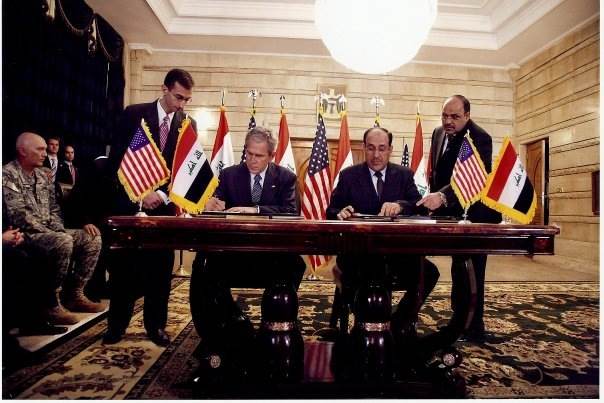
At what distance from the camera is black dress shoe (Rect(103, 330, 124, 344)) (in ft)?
8.73

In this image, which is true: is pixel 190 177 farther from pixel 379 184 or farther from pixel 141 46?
pixel 141 46

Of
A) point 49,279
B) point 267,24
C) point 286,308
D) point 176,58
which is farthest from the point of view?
point 176,58

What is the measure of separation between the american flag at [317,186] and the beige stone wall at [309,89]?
3.25 metres

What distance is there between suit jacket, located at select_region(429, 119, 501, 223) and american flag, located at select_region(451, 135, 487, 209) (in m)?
0.39

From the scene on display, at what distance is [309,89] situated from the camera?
28.3 feet

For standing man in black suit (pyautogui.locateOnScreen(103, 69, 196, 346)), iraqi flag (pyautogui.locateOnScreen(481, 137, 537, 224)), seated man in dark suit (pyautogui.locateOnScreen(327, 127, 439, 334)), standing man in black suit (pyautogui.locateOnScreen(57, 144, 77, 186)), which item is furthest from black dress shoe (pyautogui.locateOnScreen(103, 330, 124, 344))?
standing man in black suit (pyautogui.locateOnScreen(57, 144, 77, 186))

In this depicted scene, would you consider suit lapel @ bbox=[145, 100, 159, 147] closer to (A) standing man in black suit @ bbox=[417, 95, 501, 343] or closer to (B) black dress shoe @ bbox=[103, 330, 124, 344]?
(B) black dress shoe @ bbox=[103, 330, 124, 344]

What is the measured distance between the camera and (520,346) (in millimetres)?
2723

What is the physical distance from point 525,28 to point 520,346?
6.17 m

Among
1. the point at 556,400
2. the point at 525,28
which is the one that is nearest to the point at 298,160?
the point at 525,28

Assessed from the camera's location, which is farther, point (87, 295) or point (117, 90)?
point (117, 90)

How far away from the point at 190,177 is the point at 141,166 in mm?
255

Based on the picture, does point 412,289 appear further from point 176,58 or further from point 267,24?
point 176,58

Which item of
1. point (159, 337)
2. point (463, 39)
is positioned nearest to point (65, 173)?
point (159, 337)
